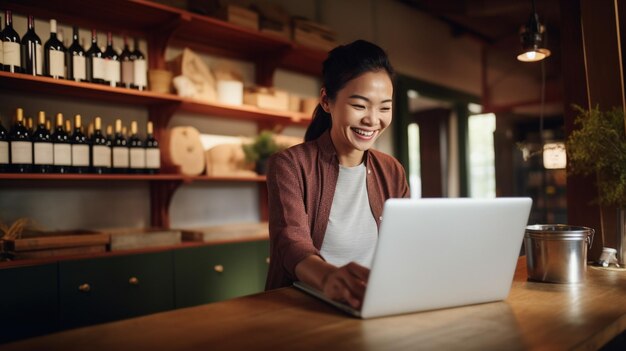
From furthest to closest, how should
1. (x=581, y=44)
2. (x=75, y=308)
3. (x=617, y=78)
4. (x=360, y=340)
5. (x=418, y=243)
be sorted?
(x=75, y=308)
(x=581, y=44)
(x=617, y=78)
(x=418, y=243)
(x=360, y=340)

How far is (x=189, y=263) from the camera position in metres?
2.65

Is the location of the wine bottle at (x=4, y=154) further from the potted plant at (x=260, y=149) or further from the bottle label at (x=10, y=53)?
the potted plant at (x=260, y=149)

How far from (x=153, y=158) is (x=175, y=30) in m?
0.74

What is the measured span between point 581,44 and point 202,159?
2003mm

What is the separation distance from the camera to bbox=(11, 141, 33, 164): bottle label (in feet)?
7.25

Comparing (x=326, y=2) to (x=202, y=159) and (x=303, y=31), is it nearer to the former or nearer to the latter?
(x=303, y=31)

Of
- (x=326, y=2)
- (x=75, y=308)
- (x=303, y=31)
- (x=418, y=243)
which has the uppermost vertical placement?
(x=326, y=2)

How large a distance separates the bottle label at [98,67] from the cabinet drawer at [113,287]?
0.90 meters

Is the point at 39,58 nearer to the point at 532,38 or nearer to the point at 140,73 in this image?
the point at 140,73

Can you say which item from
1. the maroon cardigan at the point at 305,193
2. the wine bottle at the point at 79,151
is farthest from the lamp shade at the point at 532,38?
the wine bottle at the point at 79,151

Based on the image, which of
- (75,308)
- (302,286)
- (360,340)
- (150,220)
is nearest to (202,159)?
(150,220)

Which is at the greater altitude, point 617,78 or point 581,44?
point 581,44

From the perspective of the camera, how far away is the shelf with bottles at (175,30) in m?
2.53

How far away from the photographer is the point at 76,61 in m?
2.40
